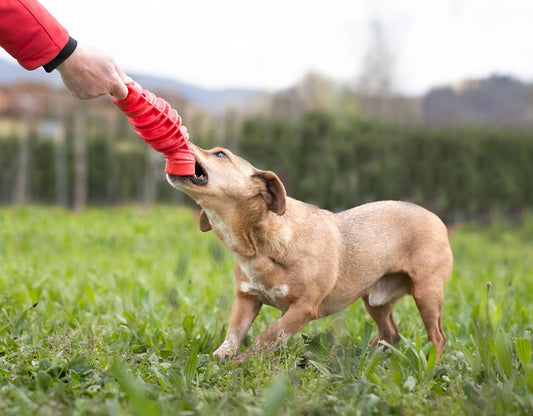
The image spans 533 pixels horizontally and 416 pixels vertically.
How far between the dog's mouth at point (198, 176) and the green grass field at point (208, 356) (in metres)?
0.84

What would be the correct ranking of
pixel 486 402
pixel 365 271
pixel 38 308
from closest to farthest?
pixel 486 402 < pixel 365 271 < pixel 38 308

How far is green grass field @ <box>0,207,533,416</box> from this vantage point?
2.87 m

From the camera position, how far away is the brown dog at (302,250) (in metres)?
3.76

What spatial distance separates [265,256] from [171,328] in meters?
1.03

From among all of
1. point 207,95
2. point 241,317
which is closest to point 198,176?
point 241,317

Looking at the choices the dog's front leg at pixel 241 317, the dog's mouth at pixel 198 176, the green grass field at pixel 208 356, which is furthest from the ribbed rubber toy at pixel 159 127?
the green grass field at pixel 208 356

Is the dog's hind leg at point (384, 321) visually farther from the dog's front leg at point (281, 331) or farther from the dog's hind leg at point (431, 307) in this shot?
the dog's front leg at point (281, 331)

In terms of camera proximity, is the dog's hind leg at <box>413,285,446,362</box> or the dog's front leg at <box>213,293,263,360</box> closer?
the dog's front leg at <box>213,293,263,360</box>

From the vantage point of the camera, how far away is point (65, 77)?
133 inches

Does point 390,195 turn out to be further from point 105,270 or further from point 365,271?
point 365,271

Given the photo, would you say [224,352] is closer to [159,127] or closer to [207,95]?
[159,127]

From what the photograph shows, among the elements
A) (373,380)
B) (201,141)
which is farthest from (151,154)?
(373,380)

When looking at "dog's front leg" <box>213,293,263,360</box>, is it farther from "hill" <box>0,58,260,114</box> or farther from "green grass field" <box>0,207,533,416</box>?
"hill" <box>0,58,260,114</box>

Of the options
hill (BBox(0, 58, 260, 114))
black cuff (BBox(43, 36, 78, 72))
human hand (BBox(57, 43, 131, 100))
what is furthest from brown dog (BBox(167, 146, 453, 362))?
hill (BBox(0, 58, 260, 114))
